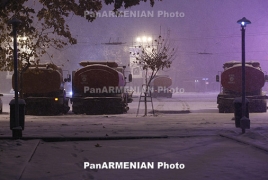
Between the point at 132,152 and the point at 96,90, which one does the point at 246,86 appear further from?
the point at 132,152

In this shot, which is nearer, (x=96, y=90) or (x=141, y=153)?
(x=141, y=153)

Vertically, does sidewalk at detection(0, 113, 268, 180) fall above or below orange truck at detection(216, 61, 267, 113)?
below

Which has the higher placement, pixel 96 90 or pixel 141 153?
pixel 96 90

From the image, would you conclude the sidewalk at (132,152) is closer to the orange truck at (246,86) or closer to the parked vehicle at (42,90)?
the parked vehicle at (42,90)

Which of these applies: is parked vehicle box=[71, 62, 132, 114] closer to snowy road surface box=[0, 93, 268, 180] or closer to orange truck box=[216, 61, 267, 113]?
orange truck box=[216, 61, 267, 113]

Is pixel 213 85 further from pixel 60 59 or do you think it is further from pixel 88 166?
pixel 88 166

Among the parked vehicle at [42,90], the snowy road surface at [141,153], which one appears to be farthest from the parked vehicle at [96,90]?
the snowy road surface at [141,153]
